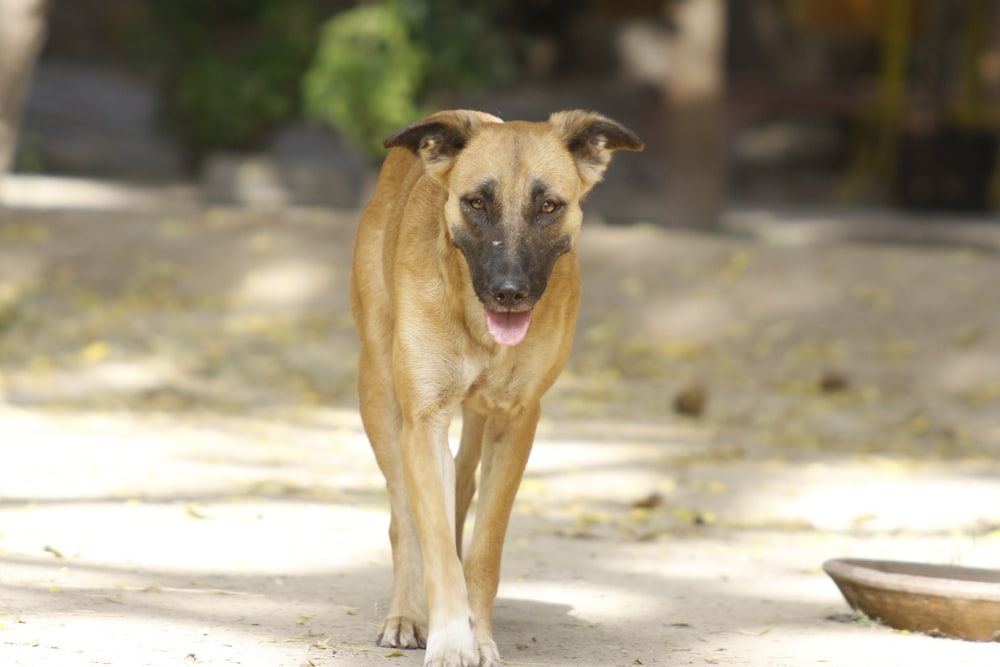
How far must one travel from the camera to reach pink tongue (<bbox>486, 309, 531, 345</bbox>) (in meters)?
4.47

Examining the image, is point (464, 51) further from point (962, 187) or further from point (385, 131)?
point (962, 187)

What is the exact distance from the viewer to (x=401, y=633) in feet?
15.1

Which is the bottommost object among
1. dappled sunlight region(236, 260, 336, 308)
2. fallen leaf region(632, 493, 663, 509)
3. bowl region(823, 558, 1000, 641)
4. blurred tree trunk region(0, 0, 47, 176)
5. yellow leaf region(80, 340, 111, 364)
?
bowl region(823, 558, 1000, 641)

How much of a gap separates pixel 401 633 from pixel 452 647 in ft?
1.17

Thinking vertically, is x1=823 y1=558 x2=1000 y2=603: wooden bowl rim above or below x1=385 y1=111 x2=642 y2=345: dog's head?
below

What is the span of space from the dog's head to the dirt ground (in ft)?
3.65

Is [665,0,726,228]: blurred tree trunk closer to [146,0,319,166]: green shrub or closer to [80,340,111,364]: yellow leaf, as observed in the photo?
[146,0,319,166]: green shrub

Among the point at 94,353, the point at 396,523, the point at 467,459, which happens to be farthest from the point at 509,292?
the point at 94,353

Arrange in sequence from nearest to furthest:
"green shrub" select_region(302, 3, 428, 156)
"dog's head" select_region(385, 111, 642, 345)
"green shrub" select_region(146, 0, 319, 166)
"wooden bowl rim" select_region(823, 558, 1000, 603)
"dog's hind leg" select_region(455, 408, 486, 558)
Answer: "dog's head" select_region(385, 111, 642, 345) < "wooden bowl rim" select_region(823, 558, 1000, 603) < "dog's hind leg" select_region(455, 408, 486, 558) < "green shrub" select_region(302, 3, 428, 156) < "green shrub" select_region(146, 0, 319, 166)

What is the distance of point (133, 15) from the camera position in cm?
2623

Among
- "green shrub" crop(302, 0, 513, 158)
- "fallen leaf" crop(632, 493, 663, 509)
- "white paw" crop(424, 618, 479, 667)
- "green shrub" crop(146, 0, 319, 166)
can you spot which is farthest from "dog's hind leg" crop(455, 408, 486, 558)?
"green shrub" crop(146, 0, 319, 166)

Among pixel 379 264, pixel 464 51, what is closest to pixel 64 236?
pixel 464 51

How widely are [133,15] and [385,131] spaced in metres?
12.8

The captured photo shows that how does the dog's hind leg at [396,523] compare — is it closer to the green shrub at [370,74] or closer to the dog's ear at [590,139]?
the dog's ear at [590,139]
